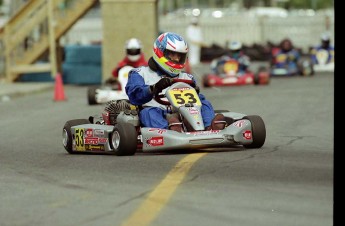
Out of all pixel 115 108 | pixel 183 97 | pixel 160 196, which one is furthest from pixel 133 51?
pixel 160 196

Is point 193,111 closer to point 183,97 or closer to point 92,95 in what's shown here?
point 183,97

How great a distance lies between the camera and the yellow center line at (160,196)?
23.8 feet

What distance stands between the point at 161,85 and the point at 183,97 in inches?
11.5

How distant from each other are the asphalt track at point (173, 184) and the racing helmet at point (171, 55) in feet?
3.52

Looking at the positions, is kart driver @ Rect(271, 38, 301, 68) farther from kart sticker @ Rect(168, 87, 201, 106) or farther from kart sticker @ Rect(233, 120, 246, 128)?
kart sticker @ Rect(233, 120, 246, 128)

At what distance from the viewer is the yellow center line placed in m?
7.25

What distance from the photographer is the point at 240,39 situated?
2197 inches

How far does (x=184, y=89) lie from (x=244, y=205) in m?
4.18

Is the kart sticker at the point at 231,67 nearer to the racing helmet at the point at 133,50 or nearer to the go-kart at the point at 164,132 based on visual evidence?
the racing helmet at the point at 133,50

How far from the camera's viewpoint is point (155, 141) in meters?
11.3

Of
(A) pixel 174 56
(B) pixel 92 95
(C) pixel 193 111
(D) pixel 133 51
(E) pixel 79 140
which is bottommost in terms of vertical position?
(B) pixel 92 95

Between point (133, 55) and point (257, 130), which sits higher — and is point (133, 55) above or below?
above

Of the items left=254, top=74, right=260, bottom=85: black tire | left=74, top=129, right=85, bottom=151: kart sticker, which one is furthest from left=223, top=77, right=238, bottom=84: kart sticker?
left=74, top=129, right=85, bottom=151: kart sticker

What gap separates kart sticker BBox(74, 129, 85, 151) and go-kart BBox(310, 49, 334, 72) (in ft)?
77.9
